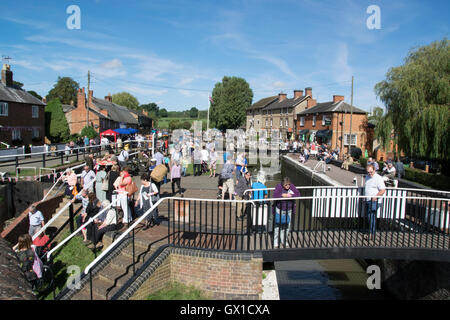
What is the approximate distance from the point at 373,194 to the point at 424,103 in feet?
47.9

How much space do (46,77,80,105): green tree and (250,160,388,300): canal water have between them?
75.7 m

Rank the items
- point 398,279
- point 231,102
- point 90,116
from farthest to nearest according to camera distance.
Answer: point 231,102
point 90,116
point 398,279

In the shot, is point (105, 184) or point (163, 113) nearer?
point (105, 184)

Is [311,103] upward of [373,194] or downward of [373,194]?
upward

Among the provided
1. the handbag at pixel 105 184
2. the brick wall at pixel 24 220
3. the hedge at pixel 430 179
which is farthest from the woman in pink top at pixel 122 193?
the hedge at pixel 430 179

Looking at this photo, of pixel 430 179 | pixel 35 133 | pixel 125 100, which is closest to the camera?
pixel 430 179

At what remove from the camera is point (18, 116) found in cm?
3058

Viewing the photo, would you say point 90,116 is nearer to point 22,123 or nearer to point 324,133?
point 22,123

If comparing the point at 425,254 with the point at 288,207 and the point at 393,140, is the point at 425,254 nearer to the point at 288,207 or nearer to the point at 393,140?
the point at 288,207

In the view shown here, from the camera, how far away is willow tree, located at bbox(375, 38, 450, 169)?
17656mm

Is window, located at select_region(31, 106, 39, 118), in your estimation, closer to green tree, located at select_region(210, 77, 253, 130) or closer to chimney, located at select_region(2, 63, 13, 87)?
chimney, located at select_region(2, 63, 13, 87)

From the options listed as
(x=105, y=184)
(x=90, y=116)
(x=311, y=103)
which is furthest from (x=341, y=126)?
(x=105, y=184)

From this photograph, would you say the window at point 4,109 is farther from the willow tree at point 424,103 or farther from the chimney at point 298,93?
the chimney at point 298,93

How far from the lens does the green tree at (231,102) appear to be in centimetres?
7238
